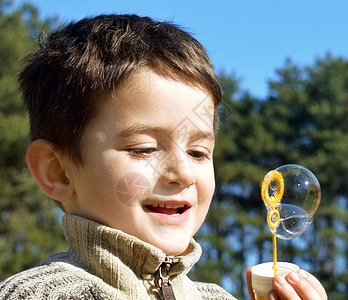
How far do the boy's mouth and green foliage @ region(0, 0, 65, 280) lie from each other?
478 inches

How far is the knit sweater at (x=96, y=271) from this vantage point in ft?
4.92

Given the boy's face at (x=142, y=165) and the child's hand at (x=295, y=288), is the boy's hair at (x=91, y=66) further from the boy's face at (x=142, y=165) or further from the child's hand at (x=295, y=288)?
the child's hand at (x=295, y=288)

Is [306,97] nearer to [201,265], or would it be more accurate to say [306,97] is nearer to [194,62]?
[201,265]

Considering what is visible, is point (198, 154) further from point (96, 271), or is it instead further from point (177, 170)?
point (96, 271)

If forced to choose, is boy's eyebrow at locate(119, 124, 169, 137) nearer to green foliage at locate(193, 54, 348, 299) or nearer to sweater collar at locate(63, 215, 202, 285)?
sweater collar at locate(63, 215, 202, 285)

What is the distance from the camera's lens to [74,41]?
1.83 metres

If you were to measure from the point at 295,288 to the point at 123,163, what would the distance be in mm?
650

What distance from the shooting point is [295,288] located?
158 cm

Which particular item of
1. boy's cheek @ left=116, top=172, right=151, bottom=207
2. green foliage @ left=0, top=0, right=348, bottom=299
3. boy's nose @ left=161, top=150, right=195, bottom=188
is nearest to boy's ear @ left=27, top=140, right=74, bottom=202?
boy's cheek @ left=116, top=172, right=151, bottom=207

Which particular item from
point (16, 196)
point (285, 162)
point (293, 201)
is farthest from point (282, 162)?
point (293, 201)

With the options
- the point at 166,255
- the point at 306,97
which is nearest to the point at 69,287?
the point at 166,255

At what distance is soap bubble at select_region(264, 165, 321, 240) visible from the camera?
2.01 meters

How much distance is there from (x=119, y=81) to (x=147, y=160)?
0.27 meters

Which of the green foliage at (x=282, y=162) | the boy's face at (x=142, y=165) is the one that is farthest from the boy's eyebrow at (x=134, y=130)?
the green foliage at (x=282, y=162)
